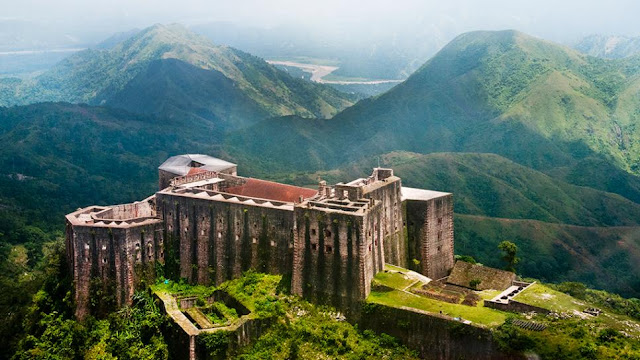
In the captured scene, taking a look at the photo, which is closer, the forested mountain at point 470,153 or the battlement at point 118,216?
the battlement at point 118,216

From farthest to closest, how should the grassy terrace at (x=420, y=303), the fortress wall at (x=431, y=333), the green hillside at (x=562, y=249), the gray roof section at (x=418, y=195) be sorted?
1. the green hillside at (x=562, y=249)
2. the gray roof section at (x=418, y=195)
3. the grassy terrace at (x=420, y=303)
4. the fortress wall at (x=431, y=333)

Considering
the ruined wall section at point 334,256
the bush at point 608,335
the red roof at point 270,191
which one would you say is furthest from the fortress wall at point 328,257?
the bush at point 608,335

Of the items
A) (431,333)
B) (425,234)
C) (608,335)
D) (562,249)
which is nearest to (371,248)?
(431,333)

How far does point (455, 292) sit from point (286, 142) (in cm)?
12952

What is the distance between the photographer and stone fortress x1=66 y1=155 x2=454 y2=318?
4612 cm

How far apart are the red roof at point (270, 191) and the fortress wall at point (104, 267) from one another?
1105 cm

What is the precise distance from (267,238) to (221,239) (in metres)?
4.69

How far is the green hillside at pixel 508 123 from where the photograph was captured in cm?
15988

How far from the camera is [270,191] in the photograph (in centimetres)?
5959

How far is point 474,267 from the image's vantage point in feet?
189

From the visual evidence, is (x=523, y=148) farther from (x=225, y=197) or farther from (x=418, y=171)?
(x=225, y=197)

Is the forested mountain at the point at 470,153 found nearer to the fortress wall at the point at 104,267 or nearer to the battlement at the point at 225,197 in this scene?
the battlement at the point at 225,197

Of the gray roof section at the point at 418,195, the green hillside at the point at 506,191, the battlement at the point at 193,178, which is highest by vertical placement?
the battlement at the point at 193,178

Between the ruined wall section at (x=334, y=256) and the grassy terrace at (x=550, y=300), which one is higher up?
the ruined wall section at (x=334, y=256)
